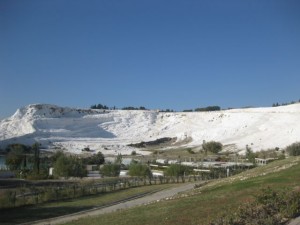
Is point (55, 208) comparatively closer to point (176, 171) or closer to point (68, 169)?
point (68, 169)

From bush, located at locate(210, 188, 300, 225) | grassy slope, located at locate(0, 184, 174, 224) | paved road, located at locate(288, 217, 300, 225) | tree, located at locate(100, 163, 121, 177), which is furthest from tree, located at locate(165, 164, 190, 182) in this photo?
paved road, located at locate(288, 217, 300, 225)

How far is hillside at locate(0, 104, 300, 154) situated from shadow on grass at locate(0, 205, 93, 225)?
231ft

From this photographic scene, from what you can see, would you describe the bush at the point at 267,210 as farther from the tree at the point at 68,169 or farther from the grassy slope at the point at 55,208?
the tree at the point at 68,169

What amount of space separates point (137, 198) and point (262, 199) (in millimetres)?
20043

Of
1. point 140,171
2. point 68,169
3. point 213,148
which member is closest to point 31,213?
point 68,169

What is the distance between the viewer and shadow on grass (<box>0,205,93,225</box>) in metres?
21.8

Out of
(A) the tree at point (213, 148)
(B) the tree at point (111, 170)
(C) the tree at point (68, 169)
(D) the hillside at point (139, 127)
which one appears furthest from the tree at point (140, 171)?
(A) the tree at point (213, 148)

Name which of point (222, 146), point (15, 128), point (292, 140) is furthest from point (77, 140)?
point (292, 140)

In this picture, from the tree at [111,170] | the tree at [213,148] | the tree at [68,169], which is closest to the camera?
the tree at [68,169]

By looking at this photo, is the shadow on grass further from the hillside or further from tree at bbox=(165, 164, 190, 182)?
the hillside

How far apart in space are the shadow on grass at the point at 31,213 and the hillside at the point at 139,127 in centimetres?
7027

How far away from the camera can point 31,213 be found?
77.8ft

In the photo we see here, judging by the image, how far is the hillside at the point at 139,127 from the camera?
107000 millimetres

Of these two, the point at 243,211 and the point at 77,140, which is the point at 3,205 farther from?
the point at 77,140
